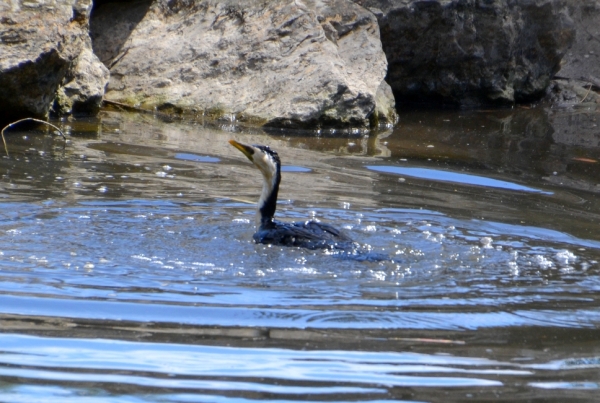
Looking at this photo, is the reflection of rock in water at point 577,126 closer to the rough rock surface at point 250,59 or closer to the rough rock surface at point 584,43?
the rough rock surface at point 584,43

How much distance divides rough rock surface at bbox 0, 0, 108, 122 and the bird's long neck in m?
3.65

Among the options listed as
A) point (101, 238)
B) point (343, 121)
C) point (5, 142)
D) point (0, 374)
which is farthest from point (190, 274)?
point (343, 121)

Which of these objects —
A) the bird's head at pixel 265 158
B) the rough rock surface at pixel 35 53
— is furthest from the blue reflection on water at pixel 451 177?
the rough rock surface at pixel 35 53

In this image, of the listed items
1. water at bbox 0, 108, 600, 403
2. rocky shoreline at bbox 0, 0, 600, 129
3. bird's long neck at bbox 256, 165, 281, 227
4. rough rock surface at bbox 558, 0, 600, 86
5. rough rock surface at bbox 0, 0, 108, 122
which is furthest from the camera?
rough rock surface at bbox 558, 0, 600, 86

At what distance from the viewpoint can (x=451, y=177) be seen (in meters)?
7.98

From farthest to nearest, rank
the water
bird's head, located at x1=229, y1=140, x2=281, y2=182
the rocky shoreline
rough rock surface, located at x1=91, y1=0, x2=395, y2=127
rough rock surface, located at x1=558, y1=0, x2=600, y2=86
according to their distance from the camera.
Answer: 1. rough rock surface, located at x1=558, y1=0, x2=600, y2=86
2. rough rock surface, located at x1=91, y1=0, x2=395, y2=127
3. the rocky shoreline
4. bird's head, located at x1=229, y1=140, x2=281, y2=182
5. the water

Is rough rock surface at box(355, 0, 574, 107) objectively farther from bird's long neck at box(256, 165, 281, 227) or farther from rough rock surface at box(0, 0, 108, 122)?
bird's long neck at box(256, 165, 281, 227)

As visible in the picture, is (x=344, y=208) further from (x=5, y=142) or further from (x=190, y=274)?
(x=5, y=142)

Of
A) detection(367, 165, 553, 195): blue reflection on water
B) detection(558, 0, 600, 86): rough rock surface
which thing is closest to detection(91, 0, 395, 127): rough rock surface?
detection(367, 165, 553, 195): blue reflection on water

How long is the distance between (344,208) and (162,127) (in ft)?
11.3

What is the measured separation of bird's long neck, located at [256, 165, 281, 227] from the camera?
19.3 feet

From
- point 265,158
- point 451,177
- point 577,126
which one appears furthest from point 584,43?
point 265,158

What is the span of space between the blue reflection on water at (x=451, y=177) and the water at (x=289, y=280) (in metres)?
0.03

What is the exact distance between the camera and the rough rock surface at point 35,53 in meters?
8.68
